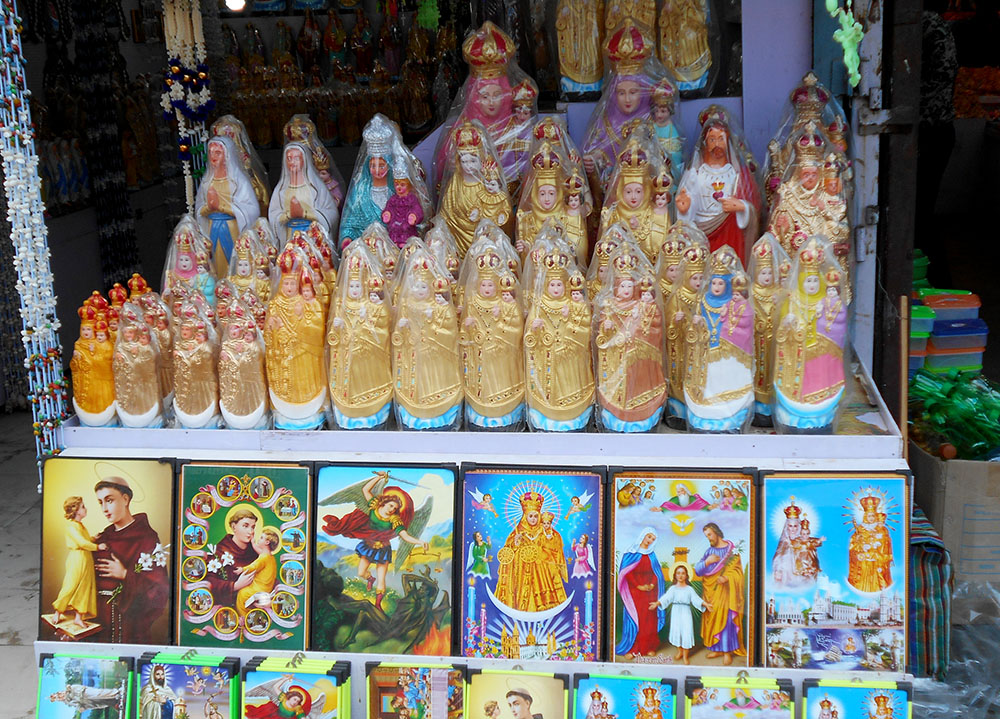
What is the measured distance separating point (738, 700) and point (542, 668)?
0.56 meters

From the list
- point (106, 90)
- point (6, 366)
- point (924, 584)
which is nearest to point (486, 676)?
point (924, 584)

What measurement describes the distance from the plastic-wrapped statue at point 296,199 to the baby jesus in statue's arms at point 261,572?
1.29 meters

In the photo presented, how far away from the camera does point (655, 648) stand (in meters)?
3.10

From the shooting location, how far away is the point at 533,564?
3.15 m

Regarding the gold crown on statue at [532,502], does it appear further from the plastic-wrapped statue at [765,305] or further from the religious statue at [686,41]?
the religious statue at [686,41]

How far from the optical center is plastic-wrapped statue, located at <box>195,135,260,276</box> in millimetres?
4086

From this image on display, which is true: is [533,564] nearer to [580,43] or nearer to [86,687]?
[86,687]

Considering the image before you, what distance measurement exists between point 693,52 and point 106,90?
424cm

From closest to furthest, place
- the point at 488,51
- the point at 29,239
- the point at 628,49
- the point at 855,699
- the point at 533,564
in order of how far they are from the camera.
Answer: the point at 855,699, the point at 533,564, the point at 29,239, the point at 628,49, the point at 488,51

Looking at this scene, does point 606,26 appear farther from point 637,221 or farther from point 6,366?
point 6,366

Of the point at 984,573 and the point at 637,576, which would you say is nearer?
the point at 637,576

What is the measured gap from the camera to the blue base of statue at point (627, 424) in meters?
3.21

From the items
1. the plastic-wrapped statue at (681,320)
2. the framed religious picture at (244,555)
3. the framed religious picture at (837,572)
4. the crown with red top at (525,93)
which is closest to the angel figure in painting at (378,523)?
the framed religious picture at (244,555)

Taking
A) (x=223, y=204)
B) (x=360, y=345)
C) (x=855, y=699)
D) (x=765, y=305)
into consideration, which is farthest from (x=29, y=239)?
(x=855, y=699)
